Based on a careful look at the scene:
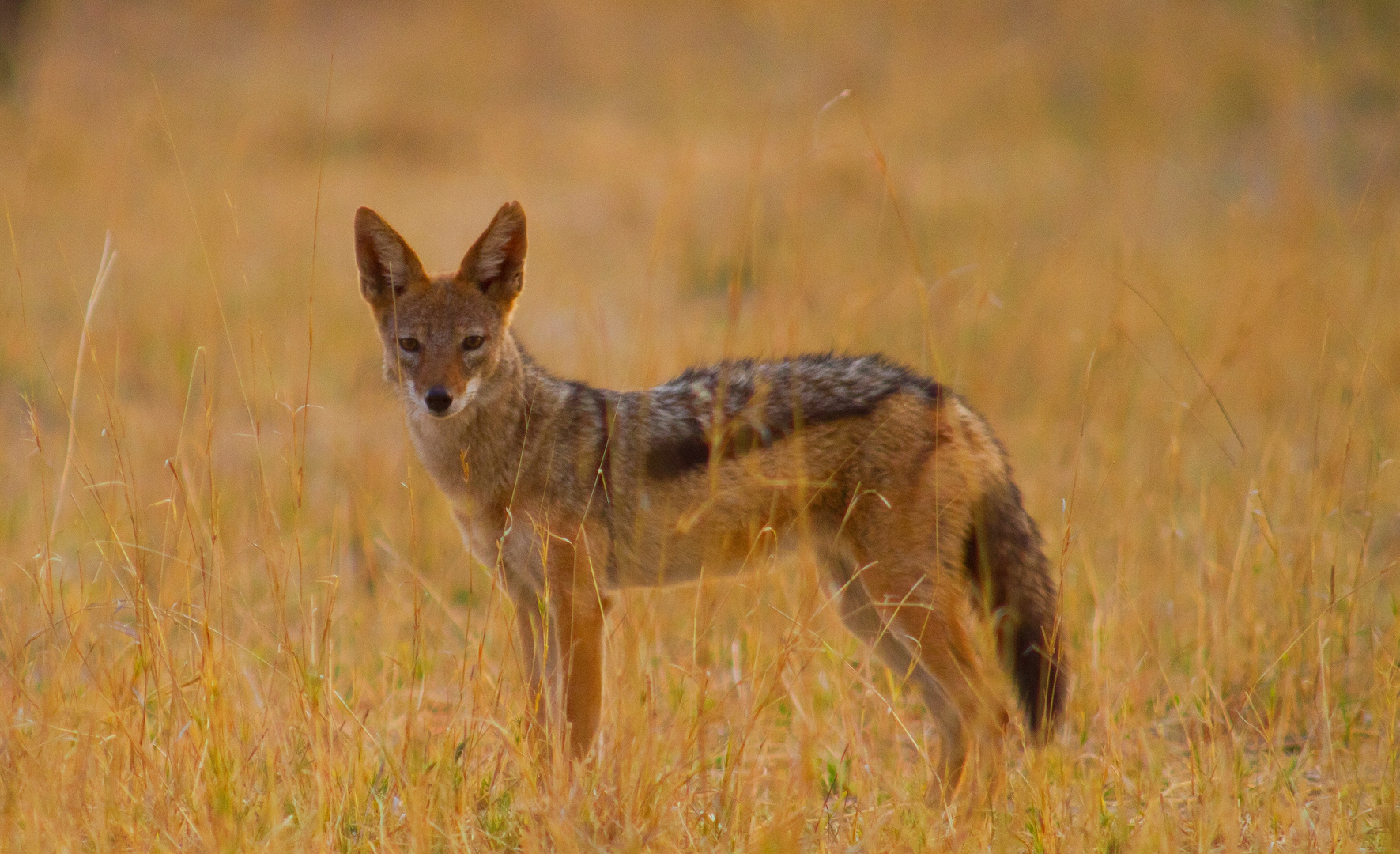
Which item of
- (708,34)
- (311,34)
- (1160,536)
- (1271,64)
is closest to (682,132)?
(708,34)

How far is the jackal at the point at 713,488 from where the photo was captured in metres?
3.74

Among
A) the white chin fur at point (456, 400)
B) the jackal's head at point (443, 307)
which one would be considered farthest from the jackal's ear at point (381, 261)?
the white chin fur at point (456, 400)

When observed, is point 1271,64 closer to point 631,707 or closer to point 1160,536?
point 1160,536

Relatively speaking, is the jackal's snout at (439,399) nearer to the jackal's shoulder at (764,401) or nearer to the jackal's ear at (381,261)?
the jackal's ear at (381,261)

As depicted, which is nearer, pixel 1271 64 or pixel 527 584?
pixel 527 584

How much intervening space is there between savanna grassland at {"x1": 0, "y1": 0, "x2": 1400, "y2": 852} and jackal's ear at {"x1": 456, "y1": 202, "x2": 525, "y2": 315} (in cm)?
49

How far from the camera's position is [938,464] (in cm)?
380

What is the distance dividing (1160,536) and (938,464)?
6.01 feet

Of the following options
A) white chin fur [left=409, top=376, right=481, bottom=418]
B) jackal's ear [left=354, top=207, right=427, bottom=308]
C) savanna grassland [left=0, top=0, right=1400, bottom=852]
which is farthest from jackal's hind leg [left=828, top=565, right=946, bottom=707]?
jackal's ear [left=354, top=207, right=427, bottom=308]

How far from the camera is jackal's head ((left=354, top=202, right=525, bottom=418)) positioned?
3.89m

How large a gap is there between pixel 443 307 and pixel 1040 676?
2299 mm

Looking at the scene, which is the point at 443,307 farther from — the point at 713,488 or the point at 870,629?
the point at 870,629

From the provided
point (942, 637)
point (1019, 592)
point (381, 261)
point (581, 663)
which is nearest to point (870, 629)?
point (942, 637)

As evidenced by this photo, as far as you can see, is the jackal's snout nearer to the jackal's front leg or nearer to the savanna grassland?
the savanna grassland
